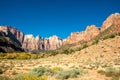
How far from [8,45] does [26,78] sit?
517 ft

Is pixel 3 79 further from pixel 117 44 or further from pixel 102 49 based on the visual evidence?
pixel 117 44

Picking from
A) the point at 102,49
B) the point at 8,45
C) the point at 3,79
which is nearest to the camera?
the point at 3,79

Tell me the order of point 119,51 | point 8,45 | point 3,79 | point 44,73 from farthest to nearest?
point 8,45, point 119,51, point 44,73, point 3,79

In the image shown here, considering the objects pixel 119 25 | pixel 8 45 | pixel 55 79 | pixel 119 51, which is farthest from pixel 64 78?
pixel 119 25

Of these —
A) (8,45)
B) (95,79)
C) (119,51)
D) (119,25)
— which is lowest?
(95,79)

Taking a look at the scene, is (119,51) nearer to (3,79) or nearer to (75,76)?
(75,76)

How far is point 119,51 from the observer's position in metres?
62.3

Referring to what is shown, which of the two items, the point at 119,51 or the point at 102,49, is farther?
the point at 102,49

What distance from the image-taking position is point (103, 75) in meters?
20.1

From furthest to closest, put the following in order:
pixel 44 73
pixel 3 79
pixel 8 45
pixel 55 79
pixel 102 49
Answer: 1. pixel 8 45
2. pixel 102 49
3. pixel 44 73
4. pixel 55 79
5. pixel 3 79

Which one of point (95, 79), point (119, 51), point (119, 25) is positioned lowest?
point (95, 79)

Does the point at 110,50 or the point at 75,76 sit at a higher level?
the point at 110,50

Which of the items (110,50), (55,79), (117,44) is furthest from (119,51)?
(55,79)

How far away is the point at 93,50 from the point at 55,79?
52991 millimetres
